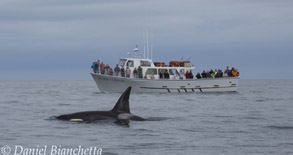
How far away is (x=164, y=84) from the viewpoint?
52.9m

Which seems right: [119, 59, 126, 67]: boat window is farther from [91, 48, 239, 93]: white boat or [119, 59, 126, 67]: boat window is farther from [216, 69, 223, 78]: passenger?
[216, 69, 223, 78]: passenger

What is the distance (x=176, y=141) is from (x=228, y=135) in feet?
8.93

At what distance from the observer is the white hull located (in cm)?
5247

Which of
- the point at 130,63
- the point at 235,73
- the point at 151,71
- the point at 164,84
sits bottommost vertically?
the point at 164,84

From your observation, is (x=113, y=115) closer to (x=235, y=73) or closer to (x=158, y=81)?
Answer: (x=158, y=81)

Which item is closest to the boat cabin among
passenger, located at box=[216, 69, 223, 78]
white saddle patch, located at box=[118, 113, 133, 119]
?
passenger, located at box=[216, 69, 223, 78]

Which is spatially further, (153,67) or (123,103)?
(153,67)

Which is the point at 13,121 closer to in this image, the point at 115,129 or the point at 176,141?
the point at 115,129

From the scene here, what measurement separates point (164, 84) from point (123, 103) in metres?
30.9

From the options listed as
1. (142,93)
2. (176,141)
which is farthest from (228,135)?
(142,93)

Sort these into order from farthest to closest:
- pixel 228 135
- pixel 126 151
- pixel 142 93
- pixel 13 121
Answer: pixel 142 93, pixel 13 121, pixel 228 135, pixel 126 151

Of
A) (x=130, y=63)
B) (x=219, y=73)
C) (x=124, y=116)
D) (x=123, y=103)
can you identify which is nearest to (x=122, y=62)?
(x=130, y=63)

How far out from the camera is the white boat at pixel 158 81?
52.6 m

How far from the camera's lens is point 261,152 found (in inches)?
621
